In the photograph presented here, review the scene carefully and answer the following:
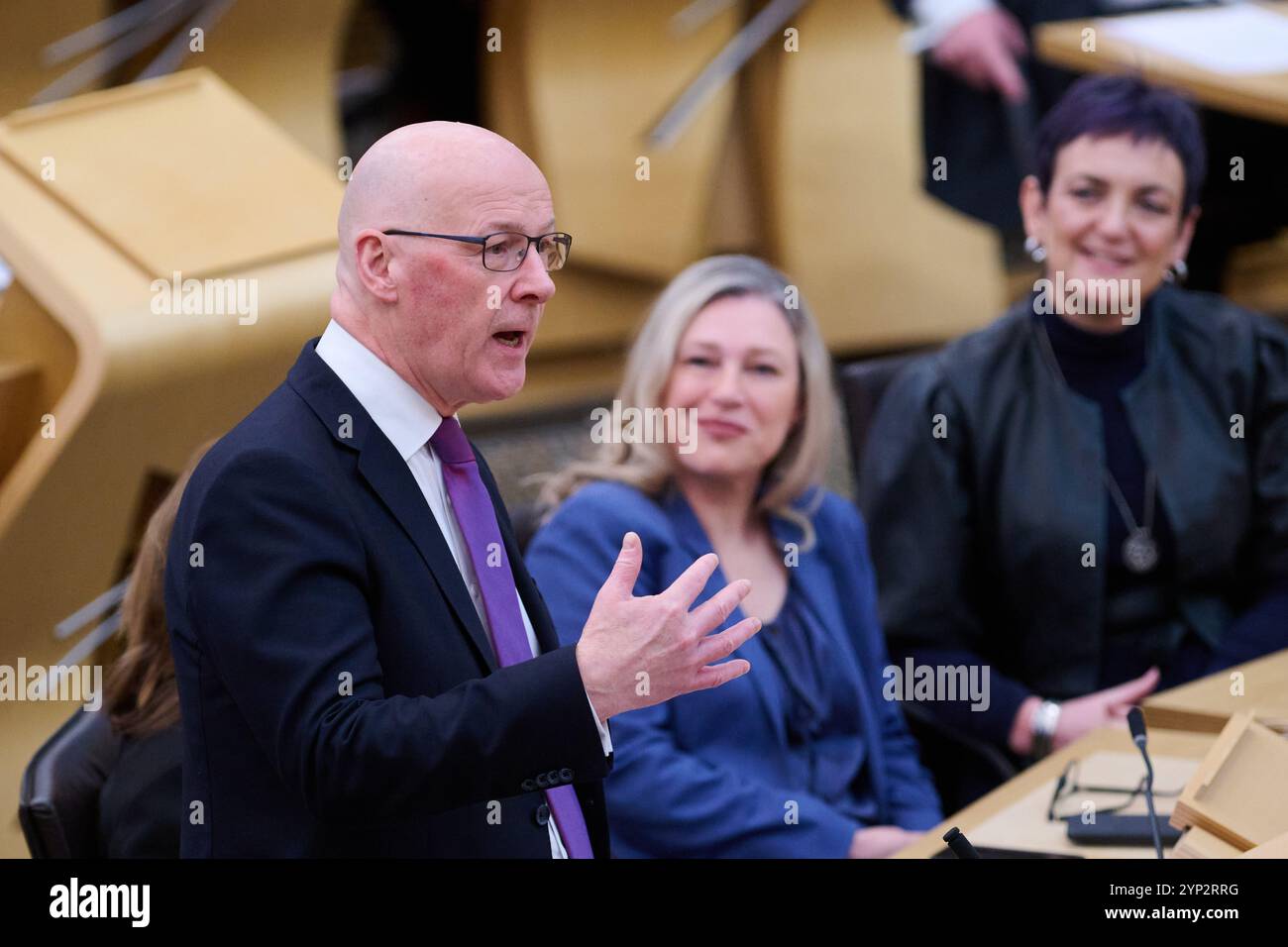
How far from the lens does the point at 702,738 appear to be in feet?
7.61

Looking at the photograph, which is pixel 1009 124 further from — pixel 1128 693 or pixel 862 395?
pixel 1128 693

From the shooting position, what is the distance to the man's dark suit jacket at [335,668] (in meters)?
1.32

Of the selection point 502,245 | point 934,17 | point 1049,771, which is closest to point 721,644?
point 502,245

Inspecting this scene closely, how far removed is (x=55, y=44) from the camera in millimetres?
3666

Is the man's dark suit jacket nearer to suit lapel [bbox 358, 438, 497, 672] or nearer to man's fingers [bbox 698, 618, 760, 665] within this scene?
suit lapel [bbox 358, 438, 497, 672]

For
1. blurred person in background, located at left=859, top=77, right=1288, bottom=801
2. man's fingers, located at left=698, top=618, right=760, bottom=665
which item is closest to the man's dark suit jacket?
man's fingers, located at left=698, top=618, right=760, bottom=665

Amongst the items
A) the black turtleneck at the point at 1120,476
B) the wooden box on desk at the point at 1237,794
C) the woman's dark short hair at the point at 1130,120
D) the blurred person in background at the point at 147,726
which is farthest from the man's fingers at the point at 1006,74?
the blurred person in background at the point at 147,726

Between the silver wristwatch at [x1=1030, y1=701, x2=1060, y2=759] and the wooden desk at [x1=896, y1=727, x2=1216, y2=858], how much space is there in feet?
0.69

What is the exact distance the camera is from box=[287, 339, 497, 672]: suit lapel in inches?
56.8

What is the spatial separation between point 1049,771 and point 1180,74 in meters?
2.48

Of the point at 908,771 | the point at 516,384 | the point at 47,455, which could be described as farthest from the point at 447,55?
the point at 516,384
